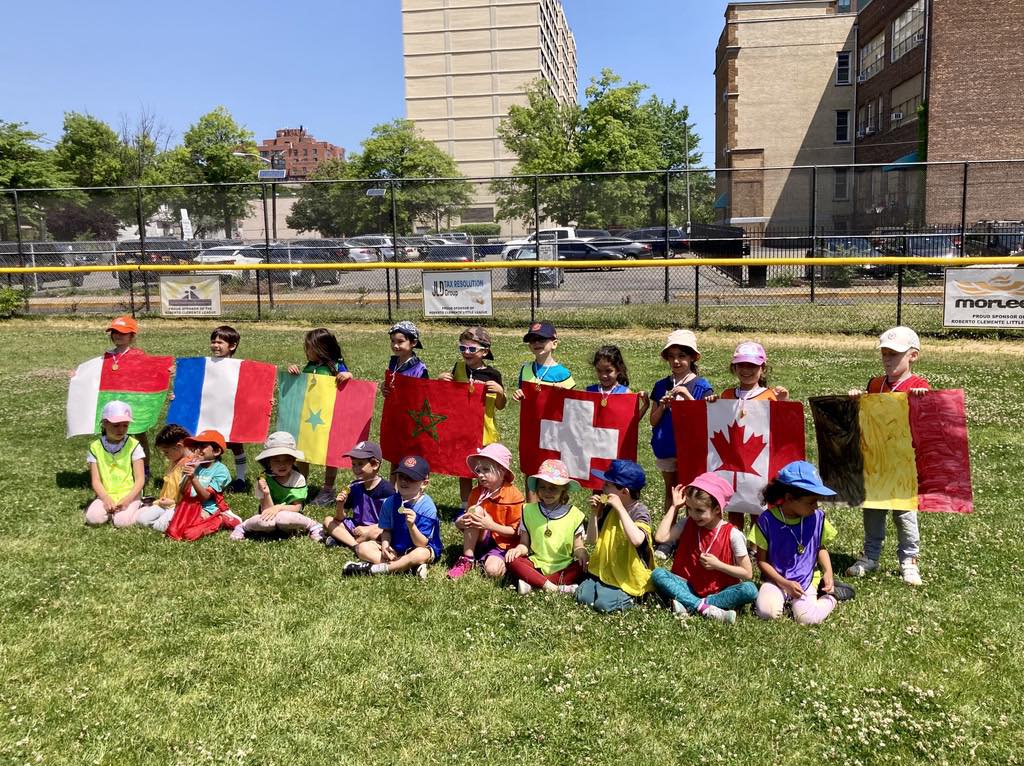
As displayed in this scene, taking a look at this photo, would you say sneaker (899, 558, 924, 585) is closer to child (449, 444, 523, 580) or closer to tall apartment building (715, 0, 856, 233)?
child (449, 444, 523, 580)

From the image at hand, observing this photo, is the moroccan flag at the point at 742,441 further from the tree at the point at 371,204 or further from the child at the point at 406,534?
the tree at the point at 371,204

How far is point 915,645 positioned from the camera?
467cm

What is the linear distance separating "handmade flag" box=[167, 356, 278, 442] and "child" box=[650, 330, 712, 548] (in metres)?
3.67

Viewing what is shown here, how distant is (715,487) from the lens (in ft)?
17.0

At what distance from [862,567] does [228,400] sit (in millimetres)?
5603

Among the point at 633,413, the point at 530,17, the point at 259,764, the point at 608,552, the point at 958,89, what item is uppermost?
the point at 530,17

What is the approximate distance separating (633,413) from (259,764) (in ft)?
11.5

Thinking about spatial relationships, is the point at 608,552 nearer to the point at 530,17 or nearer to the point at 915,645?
the point at 915,645

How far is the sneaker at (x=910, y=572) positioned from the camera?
18.2 feet

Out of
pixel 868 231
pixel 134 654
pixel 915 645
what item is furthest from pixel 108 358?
pixel 868 231

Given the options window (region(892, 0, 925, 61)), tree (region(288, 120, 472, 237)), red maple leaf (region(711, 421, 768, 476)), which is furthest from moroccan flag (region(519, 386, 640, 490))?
window (region(892, 0, 925, 61))

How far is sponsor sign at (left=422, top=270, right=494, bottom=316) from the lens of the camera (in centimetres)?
1744

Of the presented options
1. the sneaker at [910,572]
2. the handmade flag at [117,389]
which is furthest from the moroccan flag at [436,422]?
the sneaker at [910,572]

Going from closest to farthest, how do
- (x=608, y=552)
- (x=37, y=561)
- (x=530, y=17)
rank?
(x=608, y=552)
(x=37, y=561)
(x=530, y=17)
